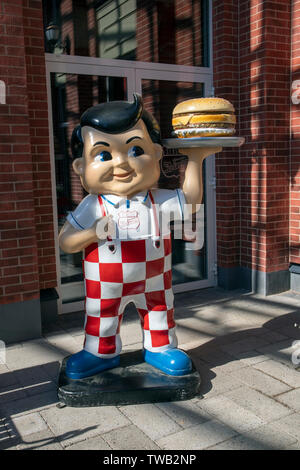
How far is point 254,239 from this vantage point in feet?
17.6

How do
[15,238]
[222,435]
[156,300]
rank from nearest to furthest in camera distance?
[222,435], [156,300], [15,238]

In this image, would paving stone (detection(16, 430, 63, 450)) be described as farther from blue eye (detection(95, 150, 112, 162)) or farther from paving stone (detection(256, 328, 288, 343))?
paving stone (detection(256, 328, 288, 343))

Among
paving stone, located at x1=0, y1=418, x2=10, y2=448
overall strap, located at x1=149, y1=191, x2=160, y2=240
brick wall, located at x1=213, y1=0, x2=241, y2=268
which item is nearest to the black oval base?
paving stone, located at x1=0, y1=418, x2=10, y2=448

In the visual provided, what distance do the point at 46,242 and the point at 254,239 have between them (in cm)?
228

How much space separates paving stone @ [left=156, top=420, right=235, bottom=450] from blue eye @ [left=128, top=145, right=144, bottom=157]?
1665mm

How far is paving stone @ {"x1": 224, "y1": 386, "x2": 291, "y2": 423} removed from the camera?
9.56ft

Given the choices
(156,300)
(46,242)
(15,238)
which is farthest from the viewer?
(46,242)

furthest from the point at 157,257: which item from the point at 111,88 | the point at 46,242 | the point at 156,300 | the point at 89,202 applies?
the point at 111,88

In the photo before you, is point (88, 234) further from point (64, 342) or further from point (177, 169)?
point (177, 169)

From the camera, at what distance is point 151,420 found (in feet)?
9.38

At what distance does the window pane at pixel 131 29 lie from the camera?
15.2ft

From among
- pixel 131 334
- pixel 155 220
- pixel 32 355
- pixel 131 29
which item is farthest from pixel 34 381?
A: pixel 131 29

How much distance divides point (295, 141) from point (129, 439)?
371 cm

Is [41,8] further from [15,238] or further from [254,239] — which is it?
[254,239]
